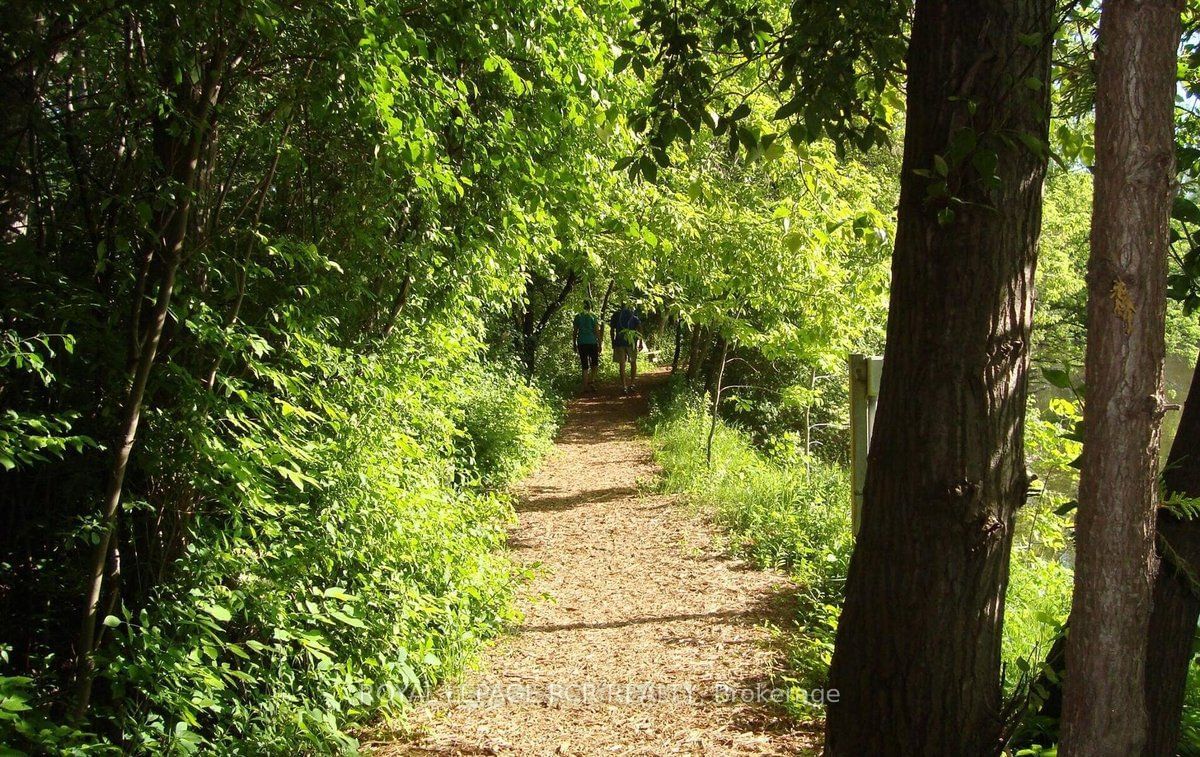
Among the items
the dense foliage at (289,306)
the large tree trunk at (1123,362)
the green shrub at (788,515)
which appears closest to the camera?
the large tree trunk at (1123,362)

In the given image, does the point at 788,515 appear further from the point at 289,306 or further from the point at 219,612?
the point at 219,612

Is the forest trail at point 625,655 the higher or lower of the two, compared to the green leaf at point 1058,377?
lower

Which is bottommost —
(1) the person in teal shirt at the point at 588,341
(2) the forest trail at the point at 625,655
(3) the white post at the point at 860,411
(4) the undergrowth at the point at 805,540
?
(2) the forest trail at the point at 625,655

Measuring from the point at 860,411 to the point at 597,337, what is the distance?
14.3 metres

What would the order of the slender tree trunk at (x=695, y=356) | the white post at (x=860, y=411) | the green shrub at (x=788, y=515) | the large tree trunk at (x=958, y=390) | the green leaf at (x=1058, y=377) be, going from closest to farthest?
the green leaf at (x=1058, y=377) < the large tree trunk at (x=958, y=390) < the white post at (x=860, y=411) < the green shrub at (x=788, y=515) < the slender tree trunk at (x=695, y=356)

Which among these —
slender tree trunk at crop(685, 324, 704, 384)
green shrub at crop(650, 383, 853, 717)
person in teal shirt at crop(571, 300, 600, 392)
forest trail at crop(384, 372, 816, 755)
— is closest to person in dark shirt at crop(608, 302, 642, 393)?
person in teal shirt at crop(571, 300, 600, 392)

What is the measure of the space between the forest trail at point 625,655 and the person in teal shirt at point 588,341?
8490 millimetres

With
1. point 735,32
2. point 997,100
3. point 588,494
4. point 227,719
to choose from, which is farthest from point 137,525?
point 588,494

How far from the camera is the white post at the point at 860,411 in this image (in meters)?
4.35

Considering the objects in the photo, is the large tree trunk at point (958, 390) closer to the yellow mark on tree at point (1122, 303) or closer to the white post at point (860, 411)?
the yellow mark on tree at point (1122, 303)

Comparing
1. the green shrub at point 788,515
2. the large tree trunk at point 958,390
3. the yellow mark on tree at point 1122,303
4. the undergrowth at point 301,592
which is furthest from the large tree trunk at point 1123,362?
the undergrowth at point 301,592

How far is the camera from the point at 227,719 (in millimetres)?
3377

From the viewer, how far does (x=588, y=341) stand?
1809 centimetres

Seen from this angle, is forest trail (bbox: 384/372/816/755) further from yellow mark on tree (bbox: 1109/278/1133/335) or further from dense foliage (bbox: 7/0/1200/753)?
yellow mark on tree (bbox: 1109/278/1133/335)
